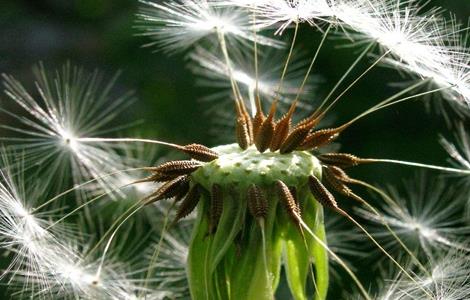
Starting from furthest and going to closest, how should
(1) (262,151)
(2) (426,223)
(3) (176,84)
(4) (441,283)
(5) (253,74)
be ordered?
(3) (176,84), (5) (253,74), (2) (426,223), (4) (441,283), (1) (262,151)

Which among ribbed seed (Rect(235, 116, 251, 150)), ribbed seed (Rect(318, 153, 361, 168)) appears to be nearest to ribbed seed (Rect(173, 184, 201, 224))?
ribbed seed (Rect(235, 116, 251, 150))

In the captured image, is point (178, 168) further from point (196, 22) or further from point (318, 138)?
point (196, 22)

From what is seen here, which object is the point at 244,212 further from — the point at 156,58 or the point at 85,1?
the point at 85,1

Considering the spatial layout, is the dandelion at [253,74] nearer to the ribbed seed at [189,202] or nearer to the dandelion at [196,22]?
the dandelion at [196,22]

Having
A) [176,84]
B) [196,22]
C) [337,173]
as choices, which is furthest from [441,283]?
[176,84]

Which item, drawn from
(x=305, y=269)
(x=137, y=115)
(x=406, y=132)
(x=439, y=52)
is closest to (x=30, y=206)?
(x=305, y=269)

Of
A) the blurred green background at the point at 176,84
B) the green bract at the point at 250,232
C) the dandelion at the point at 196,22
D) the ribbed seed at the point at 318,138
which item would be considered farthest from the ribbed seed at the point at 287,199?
the blurred green background at the point at 176,84
